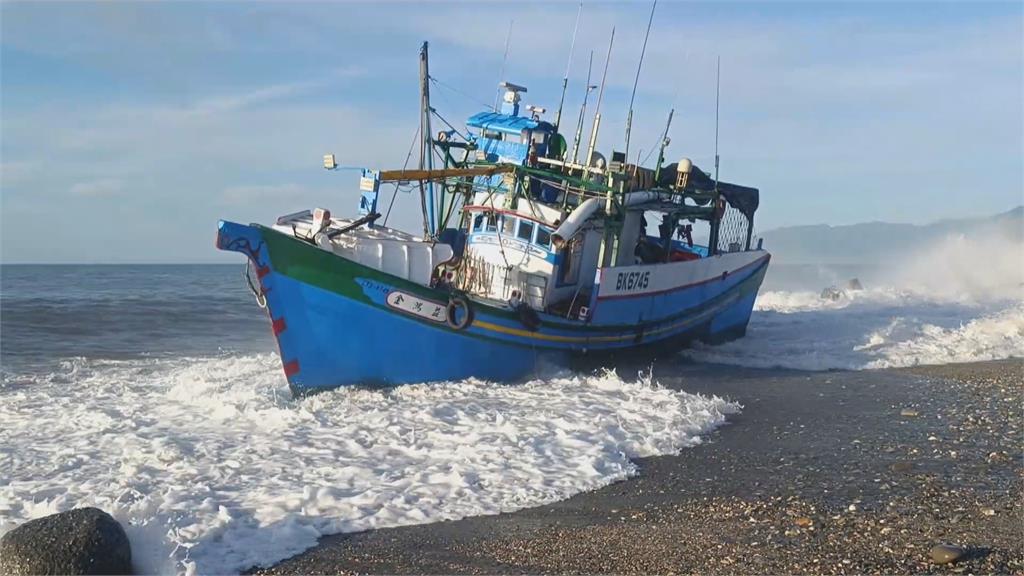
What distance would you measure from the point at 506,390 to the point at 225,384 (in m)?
5.31

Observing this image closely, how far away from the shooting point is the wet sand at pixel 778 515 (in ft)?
22.9

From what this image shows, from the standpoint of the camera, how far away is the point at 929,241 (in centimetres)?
5166

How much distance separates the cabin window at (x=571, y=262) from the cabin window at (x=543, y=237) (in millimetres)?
428

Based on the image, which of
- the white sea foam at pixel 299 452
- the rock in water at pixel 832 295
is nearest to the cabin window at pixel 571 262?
the white sea foam at pixel 299 452

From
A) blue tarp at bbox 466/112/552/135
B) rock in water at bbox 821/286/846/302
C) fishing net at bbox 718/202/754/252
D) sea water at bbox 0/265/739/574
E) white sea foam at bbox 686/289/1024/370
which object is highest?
blue tarp at bbox 466/112/552/135

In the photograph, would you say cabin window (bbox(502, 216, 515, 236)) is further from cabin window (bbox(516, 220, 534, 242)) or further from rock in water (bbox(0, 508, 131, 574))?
rock in water (bbox(0, 508, 131, 574))

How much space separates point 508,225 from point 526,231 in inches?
16.0

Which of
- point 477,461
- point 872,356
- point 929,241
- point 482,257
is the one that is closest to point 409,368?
point 482,257

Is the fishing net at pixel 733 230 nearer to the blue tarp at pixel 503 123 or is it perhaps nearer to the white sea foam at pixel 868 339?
the white sea foam at pixel 868 339

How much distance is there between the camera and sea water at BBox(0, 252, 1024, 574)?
8203 millimetres

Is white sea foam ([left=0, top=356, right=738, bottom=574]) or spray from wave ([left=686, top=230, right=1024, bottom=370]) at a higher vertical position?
spray from wave ([left=686, top=230, right=1024, bottom=370])

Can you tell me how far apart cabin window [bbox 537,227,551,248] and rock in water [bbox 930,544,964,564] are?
10537mm

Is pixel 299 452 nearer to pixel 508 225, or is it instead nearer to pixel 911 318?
pixel 508 225

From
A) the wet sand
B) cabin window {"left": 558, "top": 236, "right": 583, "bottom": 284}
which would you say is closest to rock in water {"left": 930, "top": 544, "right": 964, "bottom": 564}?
the wet sand
